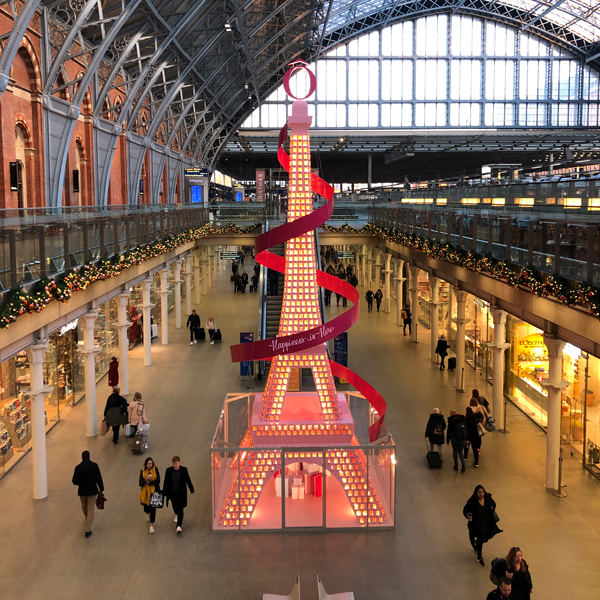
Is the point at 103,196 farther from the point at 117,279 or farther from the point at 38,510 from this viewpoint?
the point at 38,510

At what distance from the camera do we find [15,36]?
17922 mm

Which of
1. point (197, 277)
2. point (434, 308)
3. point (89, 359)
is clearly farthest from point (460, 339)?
point (197, 277)

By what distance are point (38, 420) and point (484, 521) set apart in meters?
8.01

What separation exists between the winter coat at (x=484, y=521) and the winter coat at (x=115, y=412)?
859cm

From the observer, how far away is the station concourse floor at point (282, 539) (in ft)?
33.2

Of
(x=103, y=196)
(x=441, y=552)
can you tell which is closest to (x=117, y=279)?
(x=441, y=552)

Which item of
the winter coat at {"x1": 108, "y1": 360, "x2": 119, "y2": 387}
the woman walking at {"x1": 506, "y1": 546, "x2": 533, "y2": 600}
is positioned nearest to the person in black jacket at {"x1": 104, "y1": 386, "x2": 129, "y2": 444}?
the winter coat at {"x1": 108, "y1": 360, "x2": 119, "y2": 387}

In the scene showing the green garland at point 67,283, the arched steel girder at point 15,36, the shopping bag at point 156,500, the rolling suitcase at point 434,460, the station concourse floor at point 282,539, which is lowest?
the station concourse floor at point 282,539

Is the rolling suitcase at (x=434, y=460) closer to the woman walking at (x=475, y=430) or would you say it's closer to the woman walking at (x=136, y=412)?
the woman walking at (x=475, y=430)

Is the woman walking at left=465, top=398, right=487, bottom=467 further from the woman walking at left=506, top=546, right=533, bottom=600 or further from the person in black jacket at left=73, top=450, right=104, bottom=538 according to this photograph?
the person in black jacket at left=73, top=450, right=104, bottom=538

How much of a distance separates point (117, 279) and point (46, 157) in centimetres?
772

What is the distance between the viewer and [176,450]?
15711 mm

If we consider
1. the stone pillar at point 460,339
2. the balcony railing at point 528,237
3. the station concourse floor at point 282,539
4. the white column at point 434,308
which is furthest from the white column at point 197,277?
the station concourse floor at point 282,539

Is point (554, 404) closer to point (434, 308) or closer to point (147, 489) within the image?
point (147, 489)
